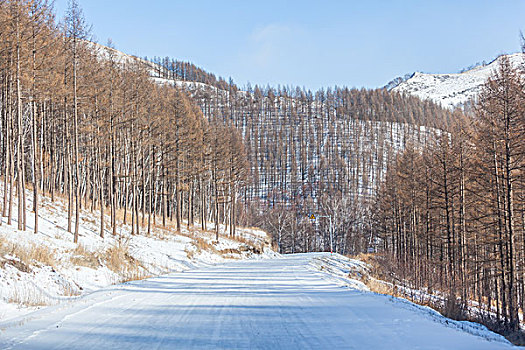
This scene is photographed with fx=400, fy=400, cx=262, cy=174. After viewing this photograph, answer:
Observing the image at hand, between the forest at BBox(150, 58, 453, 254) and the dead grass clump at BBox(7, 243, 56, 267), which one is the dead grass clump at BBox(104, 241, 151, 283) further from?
the forest at BBox(150, 58, 453, 254)

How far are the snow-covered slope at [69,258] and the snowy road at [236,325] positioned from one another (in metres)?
1.46

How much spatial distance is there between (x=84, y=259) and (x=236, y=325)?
1061 cm

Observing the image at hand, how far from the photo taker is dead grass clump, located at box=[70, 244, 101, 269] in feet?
47.8

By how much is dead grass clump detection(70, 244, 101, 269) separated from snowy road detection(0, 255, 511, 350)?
488 cm

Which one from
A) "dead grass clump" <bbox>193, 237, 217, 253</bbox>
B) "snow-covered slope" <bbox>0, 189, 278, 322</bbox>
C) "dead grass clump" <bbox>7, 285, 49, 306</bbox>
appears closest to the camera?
"dead grass clump" <bbox>7, 285, 49, 306</bbox>

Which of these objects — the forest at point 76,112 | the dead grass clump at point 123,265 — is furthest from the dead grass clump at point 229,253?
the dead grass clump at point 123,265

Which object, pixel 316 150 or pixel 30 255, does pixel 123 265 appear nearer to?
pixel 30 255

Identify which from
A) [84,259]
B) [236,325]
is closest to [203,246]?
[84,259]

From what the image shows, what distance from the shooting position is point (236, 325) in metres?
6.71

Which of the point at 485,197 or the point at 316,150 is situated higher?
the point at 316,150

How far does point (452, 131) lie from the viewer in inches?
1113

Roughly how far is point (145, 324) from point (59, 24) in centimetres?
2075

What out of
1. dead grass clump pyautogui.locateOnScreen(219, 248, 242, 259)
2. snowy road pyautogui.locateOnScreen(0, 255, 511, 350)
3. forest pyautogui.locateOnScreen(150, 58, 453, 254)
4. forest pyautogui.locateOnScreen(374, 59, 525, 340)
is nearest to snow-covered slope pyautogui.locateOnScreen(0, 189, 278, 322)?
dead grass clump pyautogui.locateOnScreen(219, 248, 242, 259)

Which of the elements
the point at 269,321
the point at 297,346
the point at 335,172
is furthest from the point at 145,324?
the point at 335,172
